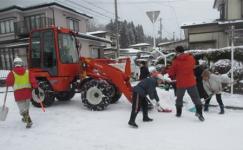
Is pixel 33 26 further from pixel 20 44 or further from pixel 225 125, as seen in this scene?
pixel 225 125

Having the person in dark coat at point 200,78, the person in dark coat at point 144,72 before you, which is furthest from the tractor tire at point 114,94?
the person in dark coat at point 200,78

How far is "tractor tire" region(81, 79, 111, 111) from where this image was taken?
766 centimetres

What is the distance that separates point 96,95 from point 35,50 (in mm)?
2713

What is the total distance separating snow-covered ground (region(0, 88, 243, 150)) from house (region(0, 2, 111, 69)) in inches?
690

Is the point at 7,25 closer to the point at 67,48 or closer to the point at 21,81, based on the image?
the point at 67,48

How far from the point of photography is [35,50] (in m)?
8.60

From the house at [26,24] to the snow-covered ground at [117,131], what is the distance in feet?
57.5

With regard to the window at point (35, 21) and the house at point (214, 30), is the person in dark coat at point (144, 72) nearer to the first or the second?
the house at point (214, 30)

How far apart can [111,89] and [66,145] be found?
2959 mm

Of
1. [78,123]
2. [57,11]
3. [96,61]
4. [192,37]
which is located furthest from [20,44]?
[78,123]

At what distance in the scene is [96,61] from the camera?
26.8 ft

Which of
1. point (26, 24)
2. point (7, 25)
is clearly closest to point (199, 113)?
point (26, 24)

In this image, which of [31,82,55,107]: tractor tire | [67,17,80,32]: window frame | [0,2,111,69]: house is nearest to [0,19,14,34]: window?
[0,2,111,69]: house

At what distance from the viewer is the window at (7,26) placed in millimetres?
27312
